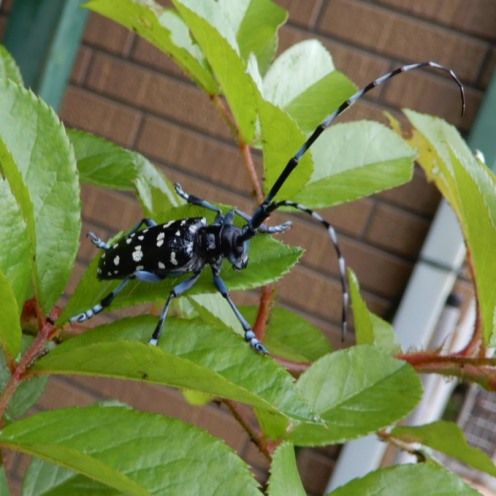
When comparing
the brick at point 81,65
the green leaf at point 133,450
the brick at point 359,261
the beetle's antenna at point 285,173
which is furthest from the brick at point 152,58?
the green leaf at point 133,450

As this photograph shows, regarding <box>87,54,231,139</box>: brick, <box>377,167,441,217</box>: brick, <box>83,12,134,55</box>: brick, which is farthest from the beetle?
<box>83,12,134,55</box>: brick

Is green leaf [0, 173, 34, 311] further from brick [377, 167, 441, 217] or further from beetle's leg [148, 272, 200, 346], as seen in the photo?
brick [377, 167, 441, 217]

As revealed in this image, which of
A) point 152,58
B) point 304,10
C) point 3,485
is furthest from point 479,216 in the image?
point 152,58

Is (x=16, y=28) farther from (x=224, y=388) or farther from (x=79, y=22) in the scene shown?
(x=224, y=388)

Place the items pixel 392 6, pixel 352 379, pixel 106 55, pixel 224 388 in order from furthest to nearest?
pixel 106 55
pixel 392 6
pixel 352 379
pixel 224 388

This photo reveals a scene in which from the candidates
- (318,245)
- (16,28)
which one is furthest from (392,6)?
(16,28)

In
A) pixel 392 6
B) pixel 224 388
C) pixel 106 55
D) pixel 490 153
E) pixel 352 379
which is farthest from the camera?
pixel 106 55

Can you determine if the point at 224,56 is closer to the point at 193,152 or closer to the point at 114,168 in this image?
the point at 114,168

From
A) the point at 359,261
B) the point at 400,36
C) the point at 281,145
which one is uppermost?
the point at 400,36
